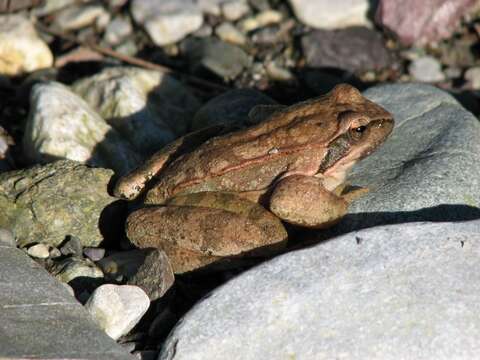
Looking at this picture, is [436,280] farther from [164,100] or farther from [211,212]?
[164,100]

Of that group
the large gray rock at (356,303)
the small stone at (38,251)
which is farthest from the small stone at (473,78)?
the small stone at (38,251)

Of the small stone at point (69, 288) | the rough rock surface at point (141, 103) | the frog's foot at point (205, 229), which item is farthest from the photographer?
the rough rock surface at point (141, 103)

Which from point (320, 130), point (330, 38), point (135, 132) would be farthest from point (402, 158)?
point (330, 38)

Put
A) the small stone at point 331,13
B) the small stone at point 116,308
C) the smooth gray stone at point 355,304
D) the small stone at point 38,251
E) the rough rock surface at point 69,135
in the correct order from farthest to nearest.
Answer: the small stone at point 331,13, the rough rock surface at point 69,135, the small stone at point 38,251, the small stone at point 116,308, the smooth gray stone at point 355,304

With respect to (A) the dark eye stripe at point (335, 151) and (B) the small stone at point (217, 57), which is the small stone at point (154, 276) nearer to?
(A) the dark eye stripe at point (335, 151)

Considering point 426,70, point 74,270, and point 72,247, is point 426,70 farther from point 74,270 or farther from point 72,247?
point 74,270

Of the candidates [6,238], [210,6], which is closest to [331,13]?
[210,6]
